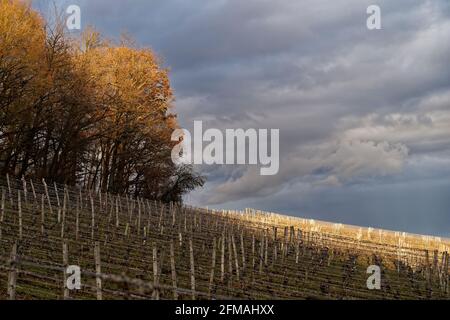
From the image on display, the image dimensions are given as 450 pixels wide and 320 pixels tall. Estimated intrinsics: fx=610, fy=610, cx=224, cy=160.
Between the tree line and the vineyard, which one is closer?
the vineyard

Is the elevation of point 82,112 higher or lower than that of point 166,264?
higher

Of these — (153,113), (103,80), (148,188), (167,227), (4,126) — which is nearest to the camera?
(167,227)

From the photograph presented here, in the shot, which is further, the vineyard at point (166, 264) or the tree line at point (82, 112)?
the tree line at point (82, 112)

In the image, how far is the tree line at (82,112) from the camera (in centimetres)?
3594

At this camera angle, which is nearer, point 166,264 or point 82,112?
point 166,264

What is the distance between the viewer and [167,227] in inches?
1251

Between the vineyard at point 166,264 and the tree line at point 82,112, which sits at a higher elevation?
the tree line at point 82,112

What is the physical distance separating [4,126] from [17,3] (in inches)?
300

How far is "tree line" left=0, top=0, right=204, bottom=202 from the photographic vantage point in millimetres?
35938

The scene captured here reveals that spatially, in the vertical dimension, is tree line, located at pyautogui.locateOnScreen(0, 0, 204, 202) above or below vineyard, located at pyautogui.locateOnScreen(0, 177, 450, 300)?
above

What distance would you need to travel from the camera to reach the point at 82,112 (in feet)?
139
